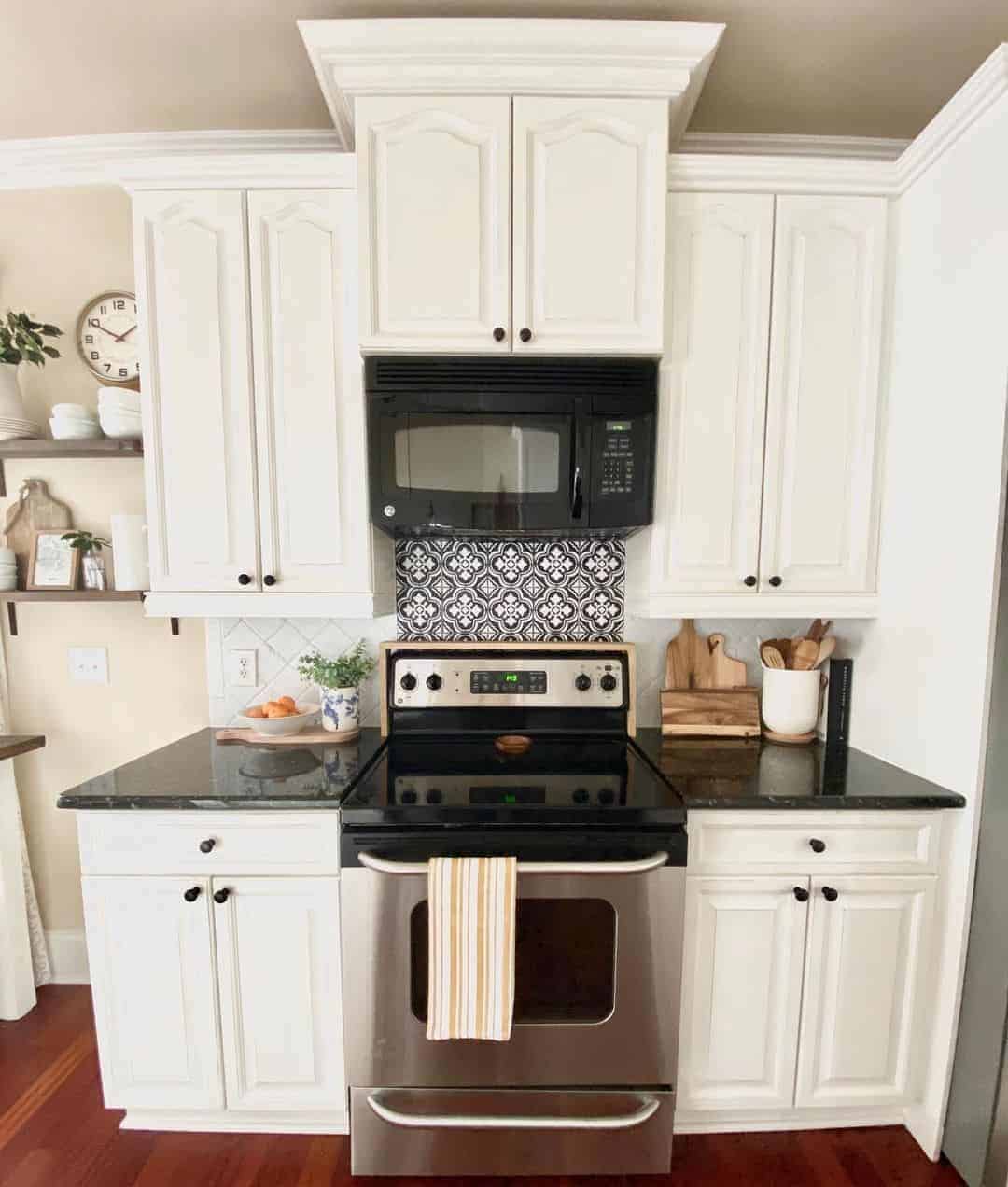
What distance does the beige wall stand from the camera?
1878mm

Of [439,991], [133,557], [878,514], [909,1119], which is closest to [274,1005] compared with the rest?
[439,991]

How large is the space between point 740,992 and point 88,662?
7.19 ft

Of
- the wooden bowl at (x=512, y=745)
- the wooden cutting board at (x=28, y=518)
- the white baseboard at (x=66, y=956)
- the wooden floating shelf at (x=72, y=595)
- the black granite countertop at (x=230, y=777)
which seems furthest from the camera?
the white baseboard at (x=66, y=956)

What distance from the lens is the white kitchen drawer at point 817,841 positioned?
1.34m

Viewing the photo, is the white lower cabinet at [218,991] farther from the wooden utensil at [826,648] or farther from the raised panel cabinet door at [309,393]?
the wooden utensil at [826,648]

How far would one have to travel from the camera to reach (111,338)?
1.89m

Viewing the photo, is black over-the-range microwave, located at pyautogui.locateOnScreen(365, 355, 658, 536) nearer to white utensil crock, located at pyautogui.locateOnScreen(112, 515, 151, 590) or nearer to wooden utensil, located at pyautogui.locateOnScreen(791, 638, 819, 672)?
wooden utensil, located at pyautogui.locateOnScreen(791, 638, 819, 672)

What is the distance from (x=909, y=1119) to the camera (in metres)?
1.45

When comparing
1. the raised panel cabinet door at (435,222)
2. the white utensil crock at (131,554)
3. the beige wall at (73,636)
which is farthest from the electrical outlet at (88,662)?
the raised panel cabinet door at (435,222)

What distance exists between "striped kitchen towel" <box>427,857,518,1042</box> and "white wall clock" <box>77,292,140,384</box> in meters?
1.84

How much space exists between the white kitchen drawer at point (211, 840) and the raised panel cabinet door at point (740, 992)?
0.87 metres

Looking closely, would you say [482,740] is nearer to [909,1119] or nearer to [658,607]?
[658,607]

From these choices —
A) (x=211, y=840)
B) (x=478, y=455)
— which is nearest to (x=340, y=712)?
(x=211, y=840)

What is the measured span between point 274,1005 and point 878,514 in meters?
1.98
